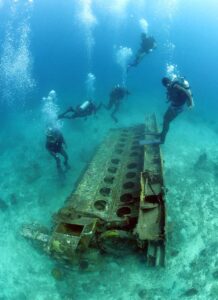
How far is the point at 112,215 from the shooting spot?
665 centimetres

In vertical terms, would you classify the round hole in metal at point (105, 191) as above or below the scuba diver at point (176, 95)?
below

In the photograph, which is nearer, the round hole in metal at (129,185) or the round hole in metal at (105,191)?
the round hole in metal at (105,191)

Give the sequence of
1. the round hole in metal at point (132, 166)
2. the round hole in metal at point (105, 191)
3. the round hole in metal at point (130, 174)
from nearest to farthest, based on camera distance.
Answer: the round hole in metal at point (105, 191) < the round hole in metal at point (130, 174) < the round hole in metal at point (132, 166)

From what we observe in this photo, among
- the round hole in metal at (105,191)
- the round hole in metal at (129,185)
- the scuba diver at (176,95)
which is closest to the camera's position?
the round hole in metal at (105,191)

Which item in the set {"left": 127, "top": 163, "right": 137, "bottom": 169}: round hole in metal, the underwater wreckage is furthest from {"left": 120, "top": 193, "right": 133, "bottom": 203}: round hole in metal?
{"left": 127, "top": 163, "right": 137, "bottom": 169}: round hole in metal

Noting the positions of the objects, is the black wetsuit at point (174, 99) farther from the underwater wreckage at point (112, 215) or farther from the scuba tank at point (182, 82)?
the underwater wreckage at point (112, 215)

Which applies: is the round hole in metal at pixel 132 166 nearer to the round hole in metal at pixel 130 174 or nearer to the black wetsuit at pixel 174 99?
the round hole in metal at pixel 130 174

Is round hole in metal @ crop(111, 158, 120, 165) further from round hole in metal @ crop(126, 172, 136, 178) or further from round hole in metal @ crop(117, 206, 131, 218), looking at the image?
round hole in metal @ crop(117, 206, 131, 218)

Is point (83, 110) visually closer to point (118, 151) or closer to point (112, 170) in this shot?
point (118, 151)

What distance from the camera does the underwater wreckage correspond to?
5480 millimetres

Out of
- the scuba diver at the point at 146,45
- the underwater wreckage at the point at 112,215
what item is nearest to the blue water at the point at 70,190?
the underwater wreckage at the point at 112,215

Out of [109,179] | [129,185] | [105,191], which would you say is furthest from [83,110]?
[105,191]

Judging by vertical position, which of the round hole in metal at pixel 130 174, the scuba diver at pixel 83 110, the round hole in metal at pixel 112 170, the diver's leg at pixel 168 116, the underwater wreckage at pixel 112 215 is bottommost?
the underwater wreckage at pixel 112 215

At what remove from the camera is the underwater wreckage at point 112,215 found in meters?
5.48
